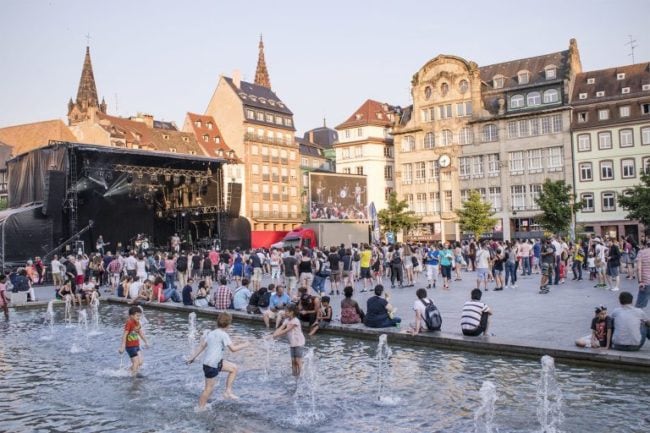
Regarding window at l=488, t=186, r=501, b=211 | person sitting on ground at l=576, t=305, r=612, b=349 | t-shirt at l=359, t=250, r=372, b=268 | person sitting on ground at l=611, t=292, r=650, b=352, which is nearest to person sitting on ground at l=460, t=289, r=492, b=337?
person sitting on ground at l=576, t=305, r=612, b=349

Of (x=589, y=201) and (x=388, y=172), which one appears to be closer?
(x=589, y=201)

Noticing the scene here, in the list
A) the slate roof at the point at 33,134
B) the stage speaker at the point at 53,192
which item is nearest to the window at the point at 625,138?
the stage speaker at the point at 53,192

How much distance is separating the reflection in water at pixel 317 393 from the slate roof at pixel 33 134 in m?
66.3

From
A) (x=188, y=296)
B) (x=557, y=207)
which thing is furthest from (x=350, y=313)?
(x=557, y=207)

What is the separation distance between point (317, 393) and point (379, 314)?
16.9 ft

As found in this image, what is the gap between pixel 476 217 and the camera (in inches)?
2215

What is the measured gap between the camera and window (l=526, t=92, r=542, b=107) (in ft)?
201

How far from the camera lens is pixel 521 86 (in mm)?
62250

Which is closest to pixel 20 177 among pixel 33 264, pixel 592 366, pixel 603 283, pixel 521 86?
pixel 33 264

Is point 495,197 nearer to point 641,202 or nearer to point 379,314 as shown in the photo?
point 641,202

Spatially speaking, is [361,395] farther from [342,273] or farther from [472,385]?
[342,273]

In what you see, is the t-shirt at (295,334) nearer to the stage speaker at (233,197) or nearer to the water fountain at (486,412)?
the water fountain at (486,412)

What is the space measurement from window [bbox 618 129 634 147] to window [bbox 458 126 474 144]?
14816 millimetres

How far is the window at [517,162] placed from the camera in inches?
2424
